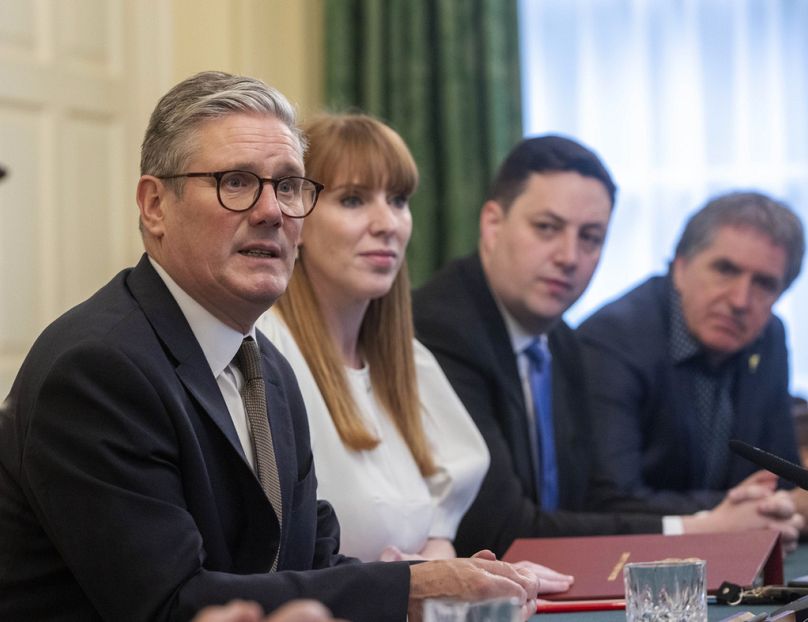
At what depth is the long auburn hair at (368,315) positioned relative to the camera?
2.31m

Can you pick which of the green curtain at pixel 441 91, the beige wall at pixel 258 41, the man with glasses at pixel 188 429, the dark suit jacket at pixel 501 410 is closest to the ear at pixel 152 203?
the man with glasses at pixel 188 429

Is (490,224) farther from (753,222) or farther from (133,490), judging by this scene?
(133,490)

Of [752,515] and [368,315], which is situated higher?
[368,315]

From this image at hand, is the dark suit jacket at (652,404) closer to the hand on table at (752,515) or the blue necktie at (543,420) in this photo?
the blue necktie at (543,420)

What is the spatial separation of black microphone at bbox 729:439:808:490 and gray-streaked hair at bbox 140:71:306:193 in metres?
0.76

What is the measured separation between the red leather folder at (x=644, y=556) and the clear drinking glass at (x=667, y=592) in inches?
10.3

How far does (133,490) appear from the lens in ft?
4.52

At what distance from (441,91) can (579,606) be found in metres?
3.10

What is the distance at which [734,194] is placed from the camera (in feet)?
10.8

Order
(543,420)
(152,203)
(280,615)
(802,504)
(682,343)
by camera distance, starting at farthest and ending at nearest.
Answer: (682,343) → (543,420) → (802,504) → (152,203) → (280,615)

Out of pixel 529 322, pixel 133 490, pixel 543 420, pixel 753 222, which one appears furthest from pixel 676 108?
pixel 133 490

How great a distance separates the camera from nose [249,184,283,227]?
1614 mm

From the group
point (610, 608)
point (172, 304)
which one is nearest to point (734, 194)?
point (610, 608)

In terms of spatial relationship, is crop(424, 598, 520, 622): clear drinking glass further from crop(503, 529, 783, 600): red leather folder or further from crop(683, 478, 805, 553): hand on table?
crop(683, 478, 805, 553): hand on table
